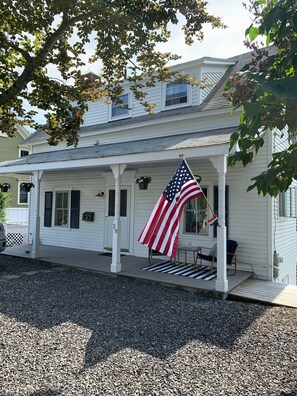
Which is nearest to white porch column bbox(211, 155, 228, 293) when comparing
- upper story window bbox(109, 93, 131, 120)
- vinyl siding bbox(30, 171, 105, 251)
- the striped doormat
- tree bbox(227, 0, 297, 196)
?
the striped doormat

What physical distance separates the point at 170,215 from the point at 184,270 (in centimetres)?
306

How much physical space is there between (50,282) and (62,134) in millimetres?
3486

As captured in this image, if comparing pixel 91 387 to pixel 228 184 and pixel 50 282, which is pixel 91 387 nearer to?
pixel 50 282

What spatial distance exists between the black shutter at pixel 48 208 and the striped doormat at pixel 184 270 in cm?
581

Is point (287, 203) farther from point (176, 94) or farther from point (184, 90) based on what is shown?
point (176, 94)

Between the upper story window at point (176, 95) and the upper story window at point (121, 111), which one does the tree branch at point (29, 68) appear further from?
the upper story window at point (121, 111)

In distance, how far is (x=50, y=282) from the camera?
709cm

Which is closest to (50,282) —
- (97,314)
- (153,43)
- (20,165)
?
(97,314)

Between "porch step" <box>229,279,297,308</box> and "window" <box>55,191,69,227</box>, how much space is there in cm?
761

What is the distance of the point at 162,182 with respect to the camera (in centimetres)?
950

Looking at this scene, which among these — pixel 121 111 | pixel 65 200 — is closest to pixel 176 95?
pixel 121 111

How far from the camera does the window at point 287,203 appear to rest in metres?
8.82

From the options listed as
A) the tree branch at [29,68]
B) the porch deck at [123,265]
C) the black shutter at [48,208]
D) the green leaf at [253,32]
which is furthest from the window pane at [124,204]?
the green leaf at [253,32]

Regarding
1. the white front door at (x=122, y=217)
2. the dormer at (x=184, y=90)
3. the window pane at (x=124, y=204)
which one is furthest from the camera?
the window pane at (x=124, y=204)
